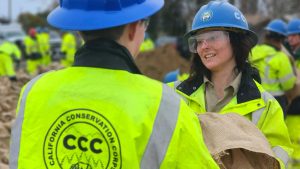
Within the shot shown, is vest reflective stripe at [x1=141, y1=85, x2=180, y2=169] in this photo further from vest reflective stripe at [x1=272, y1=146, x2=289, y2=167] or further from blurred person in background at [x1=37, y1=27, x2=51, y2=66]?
blurred person in background at [x1=37, y1=27, x2=51, y2=66]

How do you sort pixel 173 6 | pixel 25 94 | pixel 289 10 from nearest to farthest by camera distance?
pixel 25 94, pixel 289 10, pixel 173 6

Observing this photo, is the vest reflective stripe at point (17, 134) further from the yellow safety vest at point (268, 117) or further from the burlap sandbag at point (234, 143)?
the yellow safety vest at point (268, 117)

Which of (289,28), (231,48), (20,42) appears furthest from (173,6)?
(231,48)

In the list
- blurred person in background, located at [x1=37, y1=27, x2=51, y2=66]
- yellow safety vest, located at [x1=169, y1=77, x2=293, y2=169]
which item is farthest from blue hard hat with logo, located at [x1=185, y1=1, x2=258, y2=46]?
blurred person in background, located at [x1=37, y1=27, x2=51, y2=66]

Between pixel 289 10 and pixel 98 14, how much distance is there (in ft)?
79.4

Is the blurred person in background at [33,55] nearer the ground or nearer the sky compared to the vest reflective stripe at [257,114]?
nearer the sky

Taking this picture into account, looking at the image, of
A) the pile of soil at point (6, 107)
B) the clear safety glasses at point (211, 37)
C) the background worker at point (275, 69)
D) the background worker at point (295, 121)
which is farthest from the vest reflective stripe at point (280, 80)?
the clear safety glasses at point (211, 37)

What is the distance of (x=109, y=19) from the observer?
2033 millimetres

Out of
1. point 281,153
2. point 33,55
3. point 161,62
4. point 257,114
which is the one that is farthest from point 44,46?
point 281,153

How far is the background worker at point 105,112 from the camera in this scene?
197cm

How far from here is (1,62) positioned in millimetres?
16359

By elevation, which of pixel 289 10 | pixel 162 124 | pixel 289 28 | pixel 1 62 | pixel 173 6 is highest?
pixel 173 6

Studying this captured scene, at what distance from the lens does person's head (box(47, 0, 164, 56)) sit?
2.04m

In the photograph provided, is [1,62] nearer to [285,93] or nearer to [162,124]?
[285,93]
